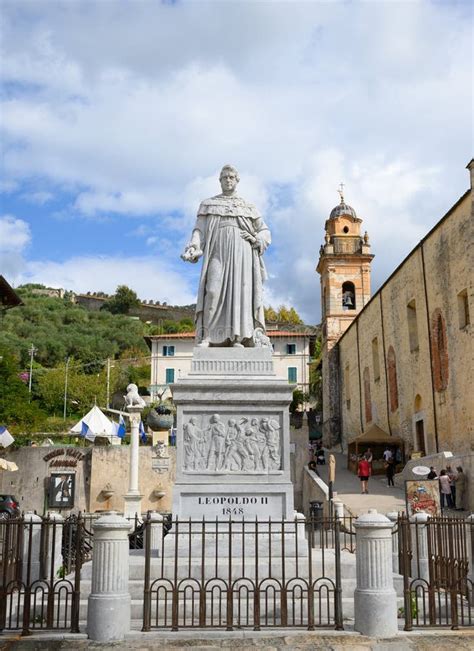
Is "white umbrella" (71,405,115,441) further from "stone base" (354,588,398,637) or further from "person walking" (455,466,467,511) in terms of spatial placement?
"stone base" (354,588,398,637)

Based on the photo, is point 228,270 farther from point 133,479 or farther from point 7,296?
point 7,296

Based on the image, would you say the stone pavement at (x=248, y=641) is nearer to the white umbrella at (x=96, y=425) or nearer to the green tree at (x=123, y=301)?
the white umbrella at (x=96, y=425)

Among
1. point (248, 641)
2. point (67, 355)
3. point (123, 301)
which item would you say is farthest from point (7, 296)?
point (123, 301)

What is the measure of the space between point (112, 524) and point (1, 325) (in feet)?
244

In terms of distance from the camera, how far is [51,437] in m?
39.8

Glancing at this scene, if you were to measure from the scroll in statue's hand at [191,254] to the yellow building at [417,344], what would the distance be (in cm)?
1751

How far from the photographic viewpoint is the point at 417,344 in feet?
106

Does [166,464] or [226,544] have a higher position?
[166,464]

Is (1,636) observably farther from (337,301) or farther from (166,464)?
(337,301)

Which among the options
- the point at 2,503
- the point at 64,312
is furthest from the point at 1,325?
the point at 2,503

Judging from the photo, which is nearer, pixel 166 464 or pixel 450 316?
pixel 450 316

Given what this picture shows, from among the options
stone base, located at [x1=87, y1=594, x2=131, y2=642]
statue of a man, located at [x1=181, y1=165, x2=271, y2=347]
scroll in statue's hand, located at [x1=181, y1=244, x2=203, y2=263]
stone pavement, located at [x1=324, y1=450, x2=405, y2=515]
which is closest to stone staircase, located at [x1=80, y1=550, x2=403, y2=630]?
stone base, located at [x1=87, y1=594, x2=131, y2=642]

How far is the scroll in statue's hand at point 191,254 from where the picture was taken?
9977mm

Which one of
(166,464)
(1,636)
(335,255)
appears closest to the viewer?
(1,636)
